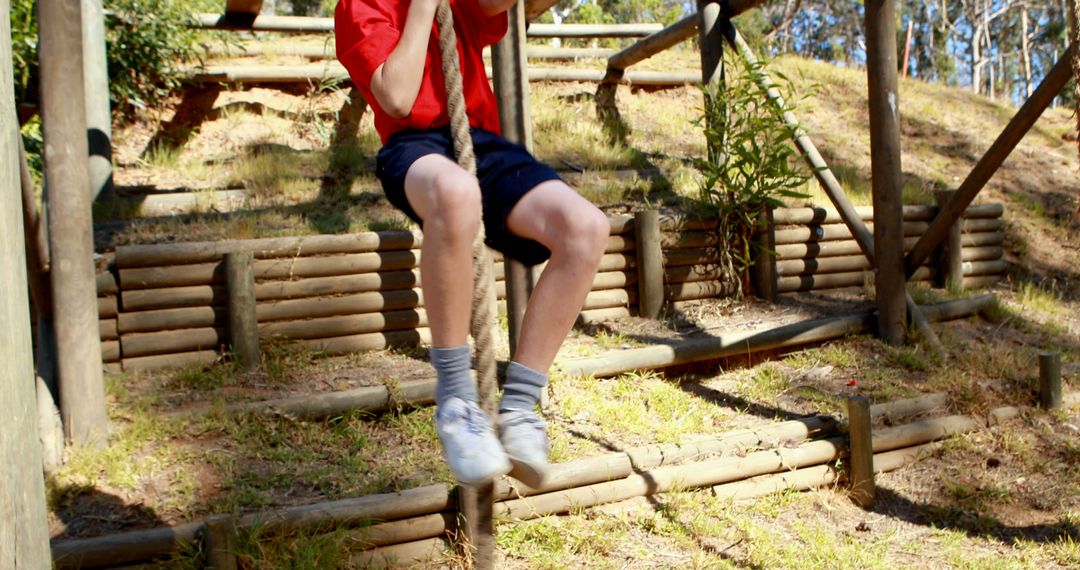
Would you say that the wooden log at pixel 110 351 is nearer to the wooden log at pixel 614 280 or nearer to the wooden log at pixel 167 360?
the wooden log at pixel 167 360

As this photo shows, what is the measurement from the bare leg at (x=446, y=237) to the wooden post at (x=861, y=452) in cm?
294

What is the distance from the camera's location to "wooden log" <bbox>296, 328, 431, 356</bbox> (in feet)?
16.3

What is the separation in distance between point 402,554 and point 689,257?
10.4 feet

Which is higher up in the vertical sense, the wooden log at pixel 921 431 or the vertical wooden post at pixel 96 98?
the vertical wooden post at pixel 96 98

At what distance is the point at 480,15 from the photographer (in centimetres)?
281

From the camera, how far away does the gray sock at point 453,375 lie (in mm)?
2277

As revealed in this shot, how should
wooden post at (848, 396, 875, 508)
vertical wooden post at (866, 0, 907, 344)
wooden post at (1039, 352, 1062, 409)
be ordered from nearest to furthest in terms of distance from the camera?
wooden post at (848, 396, 875, 508)
wooden post at (1039, 352, 1062, 409)
vertical wooden post at (866, 0, 907, 344)

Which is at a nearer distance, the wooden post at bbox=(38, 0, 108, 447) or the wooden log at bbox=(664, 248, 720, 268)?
the wooden post at bbox=(38, 0, 108, 447)

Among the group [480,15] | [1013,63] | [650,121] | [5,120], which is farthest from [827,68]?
[1013,63]

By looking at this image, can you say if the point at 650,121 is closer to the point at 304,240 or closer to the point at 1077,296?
the point at 1077,296

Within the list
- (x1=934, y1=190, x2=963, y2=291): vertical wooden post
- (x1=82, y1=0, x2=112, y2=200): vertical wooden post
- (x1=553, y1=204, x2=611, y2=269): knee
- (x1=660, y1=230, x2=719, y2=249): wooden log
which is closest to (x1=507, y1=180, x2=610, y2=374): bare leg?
(x1=553, y1=204, x2=611, y2=269): knee

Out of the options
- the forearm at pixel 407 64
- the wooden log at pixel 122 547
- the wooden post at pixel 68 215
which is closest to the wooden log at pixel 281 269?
the wooden post at pixel 68 215

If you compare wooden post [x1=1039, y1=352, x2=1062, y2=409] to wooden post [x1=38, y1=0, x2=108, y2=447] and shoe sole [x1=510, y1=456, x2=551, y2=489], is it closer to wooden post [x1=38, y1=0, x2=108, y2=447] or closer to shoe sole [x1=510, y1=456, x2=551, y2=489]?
shoe sole [x1=510, y1=456, x2=551, y2=489]

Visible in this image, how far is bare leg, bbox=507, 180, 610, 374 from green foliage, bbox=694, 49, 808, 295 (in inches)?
151
